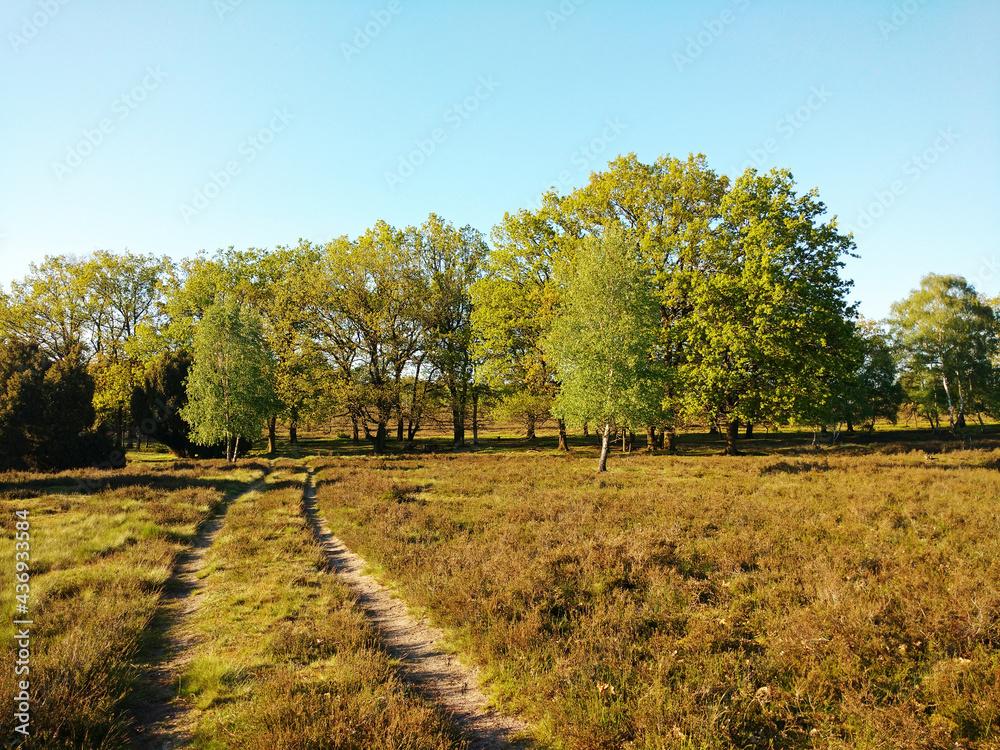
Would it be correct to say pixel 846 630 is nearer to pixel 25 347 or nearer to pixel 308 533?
pixel 308 533

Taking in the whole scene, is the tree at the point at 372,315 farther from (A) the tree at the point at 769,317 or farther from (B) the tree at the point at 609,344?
(A) the tree at the point at 769,317

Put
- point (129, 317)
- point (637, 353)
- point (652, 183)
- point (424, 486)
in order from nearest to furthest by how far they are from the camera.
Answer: point (424, 486) < point (637, 353) < point (652, 183) < point (129, 317)

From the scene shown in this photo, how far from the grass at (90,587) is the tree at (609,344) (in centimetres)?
1727

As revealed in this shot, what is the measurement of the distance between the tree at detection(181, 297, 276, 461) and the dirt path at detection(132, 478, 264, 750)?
2224 cm

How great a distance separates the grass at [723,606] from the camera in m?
4.71

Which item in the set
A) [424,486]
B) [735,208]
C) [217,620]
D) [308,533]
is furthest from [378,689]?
[735,208]

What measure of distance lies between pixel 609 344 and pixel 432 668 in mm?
19193

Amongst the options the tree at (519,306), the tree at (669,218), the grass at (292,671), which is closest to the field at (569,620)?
the grass at (292,671)

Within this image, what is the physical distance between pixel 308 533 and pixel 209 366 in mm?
23680

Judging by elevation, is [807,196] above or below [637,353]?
above

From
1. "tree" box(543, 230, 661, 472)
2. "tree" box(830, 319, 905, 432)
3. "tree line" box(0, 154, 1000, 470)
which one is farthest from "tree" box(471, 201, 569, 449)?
"tree" box(830, 319, 905, 432)

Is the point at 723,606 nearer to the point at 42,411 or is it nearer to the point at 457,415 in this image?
the point at 457,415

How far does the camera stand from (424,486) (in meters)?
20.1

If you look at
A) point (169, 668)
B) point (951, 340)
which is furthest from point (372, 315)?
point (951, 340)
